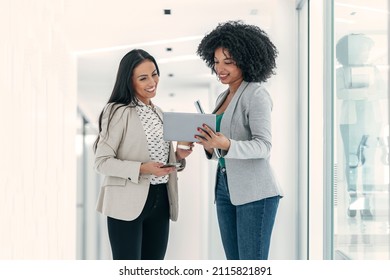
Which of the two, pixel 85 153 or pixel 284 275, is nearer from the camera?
pixel 284 275

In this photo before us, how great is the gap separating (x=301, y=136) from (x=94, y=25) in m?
1.56

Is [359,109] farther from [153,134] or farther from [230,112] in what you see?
[153,134]

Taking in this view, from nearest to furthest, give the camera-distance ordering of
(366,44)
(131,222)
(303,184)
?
(366,44)
(131,222)
(303,184)

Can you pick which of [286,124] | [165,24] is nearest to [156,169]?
[286,124]

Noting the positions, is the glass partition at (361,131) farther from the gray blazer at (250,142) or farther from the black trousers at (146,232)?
the black trousers at (146,232)

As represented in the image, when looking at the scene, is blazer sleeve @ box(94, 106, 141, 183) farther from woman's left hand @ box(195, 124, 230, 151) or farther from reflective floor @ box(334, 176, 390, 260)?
reflective floor @ box(334, 176, 390, 260)

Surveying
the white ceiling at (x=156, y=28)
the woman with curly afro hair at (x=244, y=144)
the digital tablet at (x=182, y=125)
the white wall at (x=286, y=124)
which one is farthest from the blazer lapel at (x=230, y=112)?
the white ceiling at (x=156, y=28)

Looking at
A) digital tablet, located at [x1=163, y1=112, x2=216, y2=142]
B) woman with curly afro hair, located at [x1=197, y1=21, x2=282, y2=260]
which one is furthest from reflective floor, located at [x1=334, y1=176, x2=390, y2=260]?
digital tablet, located at [x1=163, y1=112, x2=216, y2=142]

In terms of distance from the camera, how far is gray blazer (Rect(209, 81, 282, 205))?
2014mm

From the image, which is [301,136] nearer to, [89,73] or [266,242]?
[266,242]

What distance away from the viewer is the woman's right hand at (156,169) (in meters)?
2.15

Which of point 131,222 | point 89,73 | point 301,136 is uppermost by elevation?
point 89,73

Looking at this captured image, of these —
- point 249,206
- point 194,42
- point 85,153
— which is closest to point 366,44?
point 249,206

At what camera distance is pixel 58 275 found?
198 centimetres
